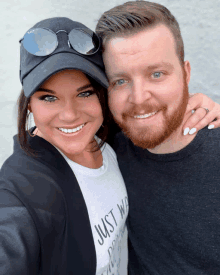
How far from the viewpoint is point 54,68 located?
90 centimetres

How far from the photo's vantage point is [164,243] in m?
1.32

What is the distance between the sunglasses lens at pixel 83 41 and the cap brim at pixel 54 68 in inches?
2.0

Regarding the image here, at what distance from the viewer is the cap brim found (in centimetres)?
90

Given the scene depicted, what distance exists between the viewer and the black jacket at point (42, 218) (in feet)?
2.44

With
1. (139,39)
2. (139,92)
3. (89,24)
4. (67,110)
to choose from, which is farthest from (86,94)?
(89,24)

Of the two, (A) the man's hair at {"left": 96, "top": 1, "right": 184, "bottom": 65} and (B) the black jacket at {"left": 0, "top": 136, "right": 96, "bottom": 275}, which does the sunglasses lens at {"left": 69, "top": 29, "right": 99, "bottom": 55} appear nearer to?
(A) the man's hair at {"left": 96, "top": 1, "right": 184, "bottom": 65}

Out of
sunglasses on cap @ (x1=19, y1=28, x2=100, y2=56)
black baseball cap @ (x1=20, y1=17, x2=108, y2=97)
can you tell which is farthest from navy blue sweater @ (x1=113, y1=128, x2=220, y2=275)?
sunglasses on cap @ (x1=19, y1=28, x2=100, y2=56)

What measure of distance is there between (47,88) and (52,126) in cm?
18

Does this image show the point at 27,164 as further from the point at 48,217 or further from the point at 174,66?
the point at 174,66

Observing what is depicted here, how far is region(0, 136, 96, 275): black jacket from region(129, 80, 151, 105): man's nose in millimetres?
464

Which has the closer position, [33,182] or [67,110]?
[33,182]

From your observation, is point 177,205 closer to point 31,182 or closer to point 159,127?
point 159,127

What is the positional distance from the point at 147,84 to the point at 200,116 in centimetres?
36

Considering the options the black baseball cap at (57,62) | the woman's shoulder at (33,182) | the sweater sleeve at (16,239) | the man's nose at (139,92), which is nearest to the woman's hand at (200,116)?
the man's nose at (139,92)
